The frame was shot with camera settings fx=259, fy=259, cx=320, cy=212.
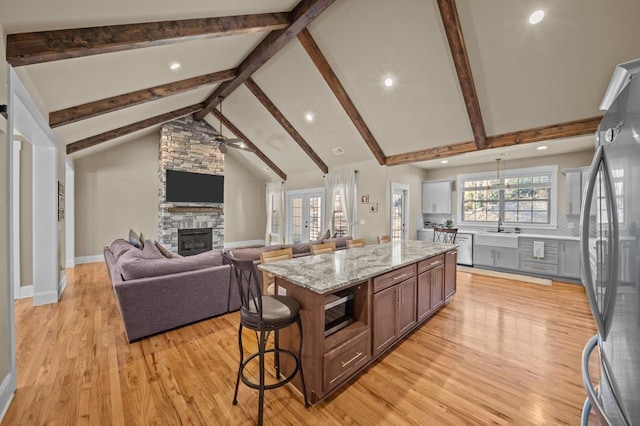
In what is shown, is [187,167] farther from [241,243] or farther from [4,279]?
[4,279]

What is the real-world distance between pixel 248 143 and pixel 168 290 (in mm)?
5816

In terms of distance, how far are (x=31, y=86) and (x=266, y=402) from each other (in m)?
3.83

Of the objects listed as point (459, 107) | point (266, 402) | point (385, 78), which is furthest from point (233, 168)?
point (266, 402)

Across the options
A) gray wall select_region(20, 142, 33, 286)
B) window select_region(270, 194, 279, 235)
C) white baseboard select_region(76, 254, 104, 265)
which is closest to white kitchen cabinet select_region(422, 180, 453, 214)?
window select_region(270, 194, 279, 235)

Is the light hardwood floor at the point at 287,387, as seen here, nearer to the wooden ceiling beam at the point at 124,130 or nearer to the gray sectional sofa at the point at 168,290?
the gray sectional sofa at the point at 168,290

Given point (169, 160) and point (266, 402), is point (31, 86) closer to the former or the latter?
point (266, 402)

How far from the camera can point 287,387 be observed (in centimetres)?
206

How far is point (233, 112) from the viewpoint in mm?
6809

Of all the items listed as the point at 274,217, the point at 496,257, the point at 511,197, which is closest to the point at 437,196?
the point at 511,197

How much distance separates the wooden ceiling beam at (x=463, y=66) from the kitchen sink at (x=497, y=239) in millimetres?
2243

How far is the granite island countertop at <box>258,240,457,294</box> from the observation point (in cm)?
191

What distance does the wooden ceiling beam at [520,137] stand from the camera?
389 centimetres

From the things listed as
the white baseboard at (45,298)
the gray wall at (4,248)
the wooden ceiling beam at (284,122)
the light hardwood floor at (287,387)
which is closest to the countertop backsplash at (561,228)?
the light hardwood floor at (287,387)

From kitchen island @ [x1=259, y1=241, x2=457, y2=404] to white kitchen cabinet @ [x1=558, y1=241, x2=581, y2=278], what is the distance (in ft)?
12.9
